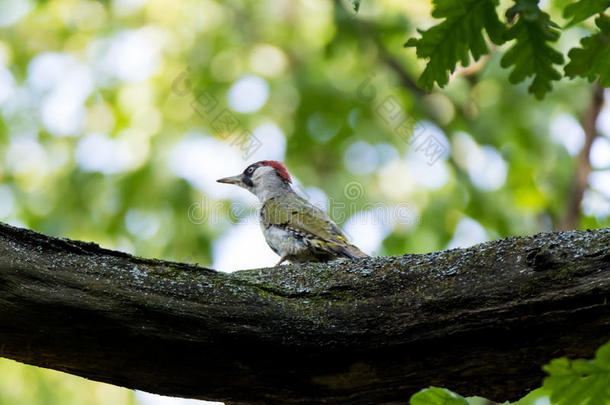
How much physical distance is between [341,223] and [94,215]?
2947mm

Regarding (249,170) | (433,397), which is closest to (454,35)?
(433,397)

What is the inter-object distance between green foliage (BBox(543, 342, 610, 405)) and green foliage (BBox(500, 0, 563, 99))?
1.55 metres

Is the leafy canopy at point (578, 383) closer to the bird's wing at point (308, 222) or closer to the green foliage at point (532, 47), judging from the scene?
the green foliage at point (532, 47)

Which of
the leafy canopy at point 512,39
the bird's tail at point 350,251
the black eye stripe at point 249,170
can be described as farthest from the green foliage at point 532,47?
the black eye stripe at point 249,170

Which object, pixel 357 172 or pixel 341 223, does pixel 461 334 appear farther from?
pixel 357 172

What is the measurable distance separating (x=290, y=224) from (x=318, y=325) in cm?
310

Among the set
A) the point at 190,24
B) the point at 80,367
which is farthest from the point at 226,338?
the point at 190,24

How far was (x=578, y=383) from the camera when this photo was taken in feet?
5.46

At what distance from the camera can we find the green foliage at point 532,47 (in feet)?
9.11

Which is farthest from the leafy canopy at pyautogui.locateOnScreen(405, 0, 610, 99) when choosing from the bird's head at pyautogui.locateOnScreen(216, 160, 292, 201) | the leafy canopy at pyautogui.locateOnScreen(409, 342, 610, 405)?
the bird's head at pyautogui.locateOnScreen(216, 160, 292, 201)

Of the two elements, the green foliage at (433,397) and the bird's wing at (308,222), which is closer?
the green foliage at (433,397)

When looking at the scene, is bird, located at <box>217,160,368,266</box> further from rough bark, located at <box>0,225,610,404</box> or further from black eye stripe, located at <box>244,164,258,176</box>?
rough bark, located at <box>0,225,610,404</box>

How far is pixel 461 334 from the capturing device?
2438mm

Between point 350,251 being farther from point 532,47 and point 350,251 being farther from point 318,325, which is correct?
point 318,325
